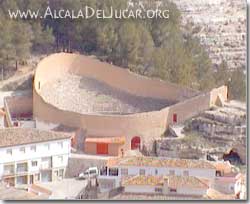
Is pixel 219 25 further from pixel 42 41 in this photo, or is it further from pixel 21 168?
pixel 21 168

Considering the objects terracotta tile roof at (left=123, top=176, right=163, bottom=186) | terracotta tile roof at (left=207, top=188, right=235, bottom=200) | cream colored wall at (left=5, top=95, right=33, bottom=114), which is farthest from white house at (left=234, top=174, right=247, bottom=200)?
cream colored wall at (left=5, top=95, right=33, bottom=114)

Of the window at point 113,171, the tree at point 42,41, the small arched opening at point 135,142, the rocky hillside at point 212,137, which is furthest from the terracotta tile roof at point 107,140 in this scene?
the tree at point 42,41

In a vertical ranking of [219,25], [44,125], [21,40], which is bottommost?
[44,125]

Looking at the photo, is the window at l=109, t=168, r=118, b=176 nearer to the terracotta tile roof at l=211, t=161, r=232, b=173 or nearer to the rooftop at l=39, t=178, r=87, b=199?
the rooftop at l=39, t=178, r=87, b=199

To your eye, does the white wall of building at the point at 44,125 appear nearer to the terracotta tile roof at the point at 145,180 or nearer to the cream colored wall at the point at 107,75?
the cream colored wall at the point at 107,75

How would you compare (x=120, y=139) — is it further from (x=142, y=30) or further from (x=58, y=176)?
(x=142, y=30)

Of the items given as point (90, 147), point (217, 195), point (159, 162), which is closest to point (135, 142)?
point (90, 147)
